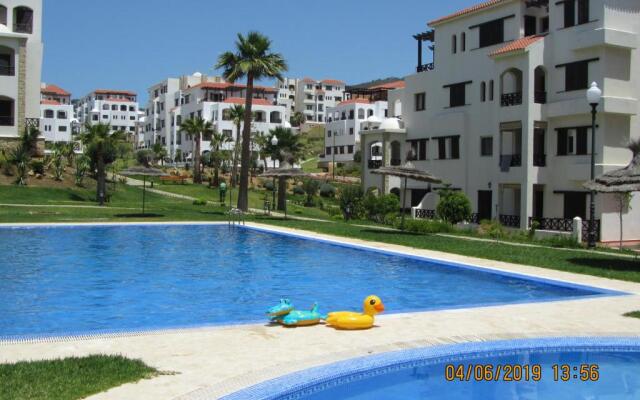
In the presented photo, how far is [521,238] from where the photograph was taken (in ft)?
94.4

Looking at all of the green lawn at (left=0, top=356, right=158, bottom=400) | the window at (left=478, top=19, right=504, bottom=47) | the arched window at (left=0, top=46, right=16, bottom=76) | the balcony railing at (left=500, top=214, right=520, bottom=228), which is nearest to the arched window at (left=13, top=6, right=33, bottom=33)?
the arched window at (left=0, top=46, right=16, bottom=76)

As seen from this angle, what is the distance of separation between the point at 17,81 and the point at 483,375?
171 feet

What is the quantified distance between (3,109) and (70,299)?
44.0 meters

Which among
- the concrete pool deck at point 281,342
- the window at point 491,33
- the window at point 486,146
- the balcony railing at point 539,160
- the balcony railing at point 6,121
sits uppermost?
the window at point 491,33

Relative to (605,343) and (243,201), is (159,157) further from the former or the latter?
(605,343)

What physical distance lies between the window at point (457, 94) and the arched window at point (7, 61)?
3333 cm

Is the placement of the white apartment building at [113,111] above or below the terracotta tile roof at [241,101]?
above

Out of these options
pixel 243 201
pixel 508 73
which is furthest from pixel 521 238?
pixel 243 201

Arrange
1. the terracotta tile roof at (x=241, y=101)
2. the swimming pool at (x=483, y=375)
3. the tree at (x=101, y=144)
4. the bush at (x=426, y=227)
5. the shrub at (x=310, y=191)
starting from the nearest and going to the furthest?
the swimming pool at (x=483, y=375) → the bush at (x=426, y=227) → the tree at (x=101, y=144) → the shrub at (x=310, y=191) → the terracotta tile roof at (x=241, y=101)

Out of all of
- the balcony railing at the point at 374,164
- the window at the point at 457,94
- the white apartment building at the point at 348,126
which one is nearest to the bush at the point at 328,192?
the balcony railing at the point at 374,164

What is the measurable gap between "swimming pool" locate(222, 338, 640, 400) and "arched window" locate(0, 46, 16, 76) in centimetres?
5164

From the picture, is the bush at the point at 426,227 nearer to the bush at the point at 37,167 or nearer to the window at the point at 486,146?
the window at the point at 486,146

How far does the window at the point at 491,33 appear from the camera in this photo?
132 feet

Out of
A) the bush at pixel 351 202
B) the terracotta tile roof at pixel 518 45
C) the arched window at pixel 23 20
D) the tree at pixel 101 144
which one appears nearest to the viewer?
the terracotta tile roof at pixel 518 45
